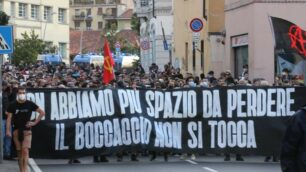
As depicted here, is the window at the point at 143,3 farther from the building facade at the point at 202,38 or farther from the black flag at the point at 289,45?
the black flag at the point at 289,45

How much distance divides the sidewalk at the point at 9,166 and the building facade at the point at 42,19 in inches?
3288

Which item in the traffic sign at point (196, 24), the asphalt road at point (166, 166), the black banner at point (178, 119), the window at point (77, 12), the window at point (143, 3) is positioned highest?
the window at point (77, 12)

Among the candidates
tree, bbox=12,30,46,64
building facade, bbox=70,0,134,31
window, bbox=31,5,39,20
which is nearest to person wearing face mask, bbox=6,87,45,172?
tree, bbox=12,30,46,64

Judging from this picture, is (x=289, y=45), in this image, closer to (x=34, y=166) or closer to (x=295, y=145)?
(x=34, y=166)

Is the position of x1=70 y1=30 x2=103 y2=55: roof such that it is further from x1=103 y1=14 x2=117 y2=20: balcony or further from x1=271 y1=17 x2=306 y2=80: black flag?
x1=271 y1=17 x2=306 y2=80: black flag

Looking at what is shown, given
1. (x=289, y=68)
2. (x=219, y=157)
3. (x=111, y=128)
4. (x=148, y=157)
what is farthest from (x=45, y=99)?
(x=289, y=68)

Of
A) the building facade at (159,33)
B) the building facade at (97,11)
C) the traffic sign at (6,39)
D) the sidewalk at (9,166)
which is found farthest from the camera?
the building facade at (97,11)

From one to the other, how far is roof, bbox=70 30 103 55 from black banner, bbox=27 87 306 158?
125 metres

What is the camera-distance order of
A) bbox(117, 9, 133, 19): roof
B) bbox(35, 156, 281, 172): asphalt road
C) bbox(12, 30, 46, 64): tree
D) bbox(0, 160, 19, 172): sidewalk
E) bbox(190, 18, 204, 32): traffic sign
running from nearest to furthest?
1. bbox(0, 160, 19, 172): sidewalk
2. bbox(35, 156, 281, 172): asphalt road
3. bbox(190, 18, 204, 32): traffic sign
4. bbox(12, 30, 46, 64): tree
5. bbox(117, 9, 133, 19): roof

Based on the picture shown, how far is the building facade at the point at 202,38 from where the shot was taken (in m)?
41.3

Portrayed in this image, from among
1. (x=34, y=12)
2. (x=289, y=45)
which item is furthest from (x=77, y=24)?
(x=289, y=45)

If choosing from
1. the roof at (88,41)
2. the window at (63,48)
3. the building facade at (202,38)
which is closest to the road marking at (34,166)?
the building facade at (202,38)

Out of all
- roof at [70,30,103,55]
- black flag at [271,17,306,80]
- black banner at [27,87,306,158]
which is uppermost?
roof at [70,30,103,55]

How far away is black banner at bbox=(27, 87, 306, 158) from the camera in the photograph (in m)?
20.4
